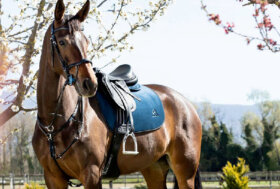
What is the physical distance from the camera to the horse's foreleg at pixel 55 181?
4680mm

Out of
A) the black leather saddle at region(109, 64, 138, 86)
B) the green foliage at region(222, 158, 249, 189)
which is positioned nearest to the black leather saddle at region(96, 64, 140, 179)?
the black leather saddle at region(109, 64, 138, 86)

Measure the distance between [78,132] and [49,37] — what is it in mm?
1052

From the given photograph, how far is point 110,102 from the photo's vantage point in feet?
16.7

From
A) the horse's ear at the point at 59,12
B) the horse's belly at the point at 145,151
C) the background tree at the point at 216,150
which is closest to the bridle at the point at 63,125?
the horse's ear at the point at 59,12

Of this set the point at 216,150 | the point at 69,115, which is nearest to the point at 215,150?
the point at 216,150

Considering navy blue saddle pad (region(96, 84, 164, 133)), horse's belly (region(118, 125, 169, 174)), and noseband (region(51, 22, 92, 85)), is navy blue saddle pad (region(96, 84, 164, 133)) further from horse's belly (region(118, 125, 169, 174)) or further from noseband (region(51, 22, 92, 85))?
noseband (region(51, 22, 92, 85))

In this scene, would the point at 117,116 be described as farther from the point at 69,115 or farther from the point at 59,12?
the point at 59,12

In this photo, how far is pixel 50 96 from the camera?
15.0 ft

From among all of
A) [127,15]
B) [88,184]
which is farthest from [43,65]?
[127,15]

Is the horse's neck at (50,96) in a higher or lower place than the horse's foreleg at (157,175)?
higher

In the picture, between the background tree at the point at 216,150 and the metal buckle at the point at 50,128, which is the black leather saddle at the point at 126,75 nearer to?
the metal buckle at the point at 50,128

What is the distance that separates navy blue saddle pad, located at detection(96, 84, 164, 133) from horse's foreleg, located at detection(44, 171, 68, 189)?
797 millimetres

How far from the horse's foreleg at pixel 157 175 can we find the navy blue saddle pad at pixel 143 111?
0.83m

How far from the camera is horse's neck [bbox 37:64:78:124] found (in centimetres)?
457
